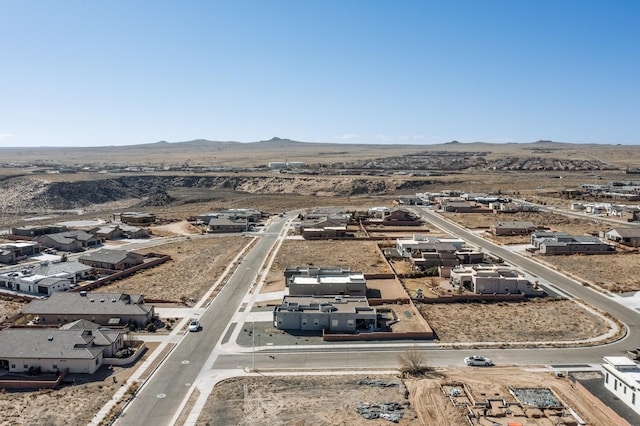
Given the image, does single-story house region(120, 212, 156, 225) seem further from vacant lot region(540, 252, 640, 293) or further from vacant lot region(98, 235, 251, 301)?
vacant lot region(540, 252, 640, 293)

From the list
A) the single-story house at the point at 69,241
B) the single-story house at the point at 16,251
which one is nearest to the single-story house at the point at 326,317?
the single-story house at the point at 16,251

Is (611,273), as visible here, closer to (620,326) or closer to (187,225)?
(620,326)

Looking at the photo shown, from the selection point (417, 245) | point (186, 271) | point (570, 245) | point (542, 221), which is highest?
point (542, 221)

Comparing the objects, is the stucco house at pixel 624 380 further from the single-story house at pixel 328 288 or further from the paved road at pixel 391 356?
the single-story house at pixel 328 288

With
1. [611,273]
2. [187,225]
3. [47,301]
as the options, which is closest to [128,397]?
[47,301]

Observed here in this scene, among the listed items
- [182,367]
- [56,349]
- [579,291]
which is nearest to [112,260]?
[56,349]

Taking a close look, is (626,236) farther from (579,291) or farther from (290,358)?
(290,358)
